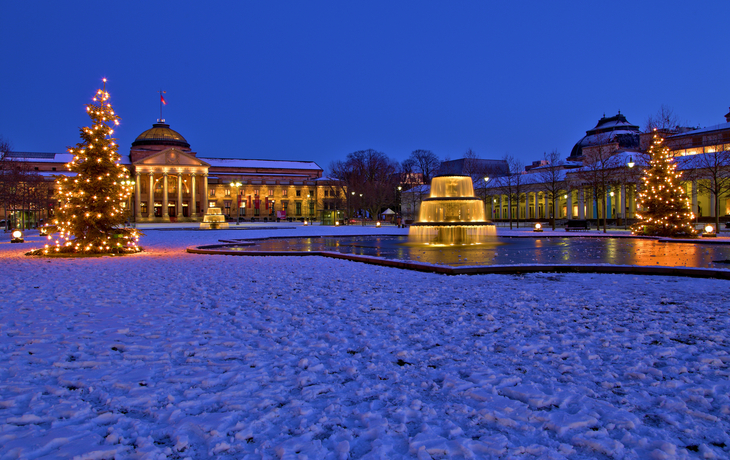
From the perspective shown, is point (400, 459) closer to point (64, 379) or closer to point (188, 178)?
point (64, 379)

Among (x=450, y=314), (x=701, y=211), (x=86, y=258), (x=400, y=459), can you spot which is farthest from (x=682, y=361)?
(x=701, y=211)

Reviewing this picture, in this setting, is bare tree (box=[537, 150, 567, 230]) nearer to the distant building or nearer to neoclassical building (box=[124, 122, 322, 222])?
the distant building

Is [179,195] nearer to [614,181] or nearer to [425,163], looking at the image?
[425,163]

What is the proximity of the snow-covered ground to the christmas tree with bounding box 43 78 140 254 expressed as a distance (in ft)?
33.0

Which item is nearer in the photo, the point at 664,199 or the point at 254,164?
the point at 664,199

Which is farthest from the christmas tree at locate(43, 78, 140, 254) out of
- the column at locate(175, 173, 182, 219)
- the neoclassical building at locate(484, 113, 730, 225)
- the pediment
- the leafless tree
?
the pediment

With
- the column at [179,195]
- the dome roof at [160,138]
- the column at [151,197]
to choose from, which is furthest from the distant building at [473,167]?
the dome roof at [160,138]

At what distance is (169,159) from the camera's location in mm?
80125

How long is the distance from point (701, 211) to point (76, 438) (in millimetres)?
64209

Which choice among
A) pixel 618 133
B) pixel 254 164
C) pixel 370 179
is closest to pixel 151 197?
pixel 254 164

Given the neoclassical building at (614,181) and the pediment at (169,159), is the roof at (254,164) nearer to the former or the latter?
the pediment at (169,159)

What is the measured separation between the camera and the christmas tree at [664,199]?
72.8 feet

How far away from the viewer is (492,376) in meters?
3.79

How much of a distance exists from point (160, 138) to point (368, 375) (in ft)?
306
